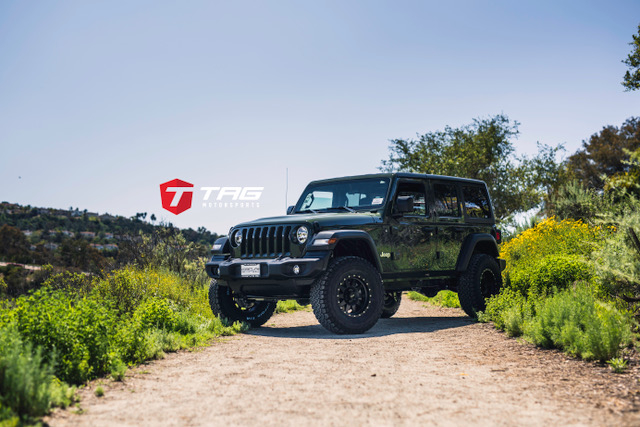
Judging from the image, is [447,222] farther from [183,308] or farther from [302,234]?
[183,308]

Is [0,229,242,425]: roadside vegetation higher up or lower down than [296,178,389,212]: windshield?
lower down

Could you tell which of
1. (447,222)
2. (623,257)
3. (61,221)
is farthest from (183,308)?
(61,221)

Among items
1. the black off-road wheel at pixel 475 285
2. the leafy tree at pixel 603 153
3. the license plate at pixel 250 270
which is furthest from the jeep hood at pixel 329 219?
the leafy tree at pixel 603 153

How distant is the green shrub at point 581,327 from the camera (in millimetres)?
6277

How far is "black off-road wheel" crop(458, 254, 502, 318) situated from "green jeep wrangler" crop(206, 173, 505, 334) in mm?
17

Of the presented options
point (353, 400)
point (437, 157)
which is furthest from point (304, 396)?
point (437, 157)

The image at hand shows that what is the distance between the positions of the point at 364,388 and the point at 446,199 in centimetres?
582

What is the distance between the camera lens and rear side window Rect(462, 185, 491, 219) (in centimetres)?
1105

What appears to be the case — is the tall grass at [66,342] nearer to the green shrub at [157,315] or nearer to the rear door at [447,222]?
the green shrub at [157,315]

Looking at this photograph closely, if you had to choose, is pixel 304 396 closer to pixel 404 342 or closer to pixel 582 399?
pixel 582 399

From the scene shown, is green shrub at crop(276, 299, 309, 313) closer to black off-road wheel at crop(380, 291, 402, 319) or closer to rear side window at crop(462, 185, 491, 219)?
black off-road wheel at crop(380, 291, 402, 319)

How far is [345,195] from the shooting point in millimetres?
10008

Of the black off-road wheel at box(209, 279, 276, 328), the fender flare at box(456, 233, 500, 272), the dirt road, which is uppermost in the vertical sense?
the fender flare at box(456, 233, 500, 272)

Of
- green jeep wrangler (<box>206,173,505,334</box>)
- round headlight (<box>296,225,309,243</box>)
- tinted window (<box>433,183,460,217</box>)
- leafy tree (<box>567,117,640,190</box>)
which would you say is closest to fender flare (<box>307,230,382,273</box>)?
green jeep wrangler (<box>206,173,505,334</box>)
